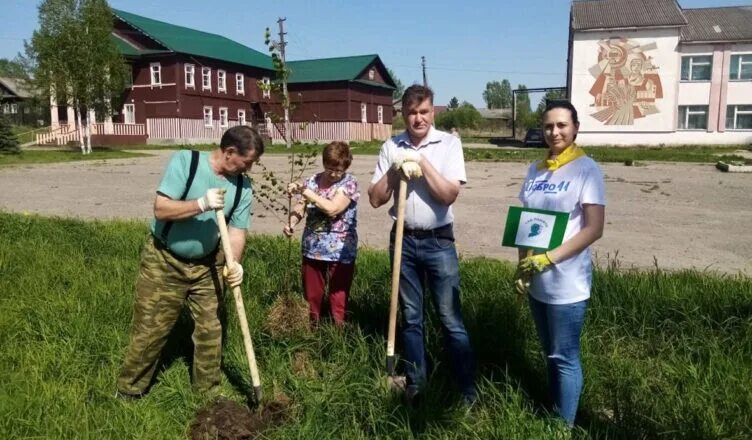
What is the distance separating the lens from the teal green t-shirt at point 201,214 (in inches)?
128

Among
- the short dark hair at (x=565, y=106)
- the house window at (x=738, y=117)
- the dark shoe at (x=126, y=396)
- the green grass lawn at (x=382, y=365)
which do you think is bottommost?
the dark shoe at (x=126, y=396)

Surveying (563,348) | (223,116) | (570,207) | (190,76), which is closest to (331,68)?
(223,116)

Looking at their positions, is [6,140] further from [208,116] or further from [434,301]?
[434,301]

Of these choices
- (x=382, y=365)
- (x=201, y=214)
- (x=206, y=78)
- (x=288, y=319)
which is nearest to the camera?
(x=201, y=214)

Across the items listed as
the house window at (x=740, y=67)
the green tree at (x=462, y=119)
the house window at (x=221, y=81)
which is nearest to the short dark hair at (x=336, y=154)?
the house window at (x=740, y=67)

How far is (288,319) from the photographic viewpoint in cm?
407

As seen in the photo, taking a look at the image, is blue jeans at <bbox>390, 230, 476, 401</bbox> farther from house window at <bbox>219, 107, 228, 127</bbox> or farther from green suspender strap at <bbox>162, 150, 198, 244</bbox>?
house window at <bbox>219, 107, 228, 127</bbox>

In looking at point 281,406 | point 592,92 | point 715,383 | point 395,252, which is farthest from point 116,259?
point 592,92

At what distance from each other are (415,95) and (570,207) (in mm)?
1008

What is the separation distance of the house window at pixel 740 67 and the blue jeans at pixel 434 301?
133 feet

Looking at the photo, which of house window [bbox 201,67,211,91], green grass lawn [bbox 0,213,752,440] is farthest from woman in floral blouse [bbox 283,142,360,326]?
house window [bbox 201,67,211,91]

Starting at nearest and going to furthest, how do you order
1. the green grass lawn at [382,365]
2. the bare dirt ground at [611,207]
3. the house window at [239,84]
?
1. the green grass lawn at [382,365]
2. the bare dirt ground at [611,207]
3. the house window at [239,84]

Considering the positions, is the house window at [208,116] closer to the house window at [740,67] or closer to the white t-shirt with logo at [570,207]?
the house window at [740,67]

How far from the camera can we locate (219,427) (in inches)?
120
